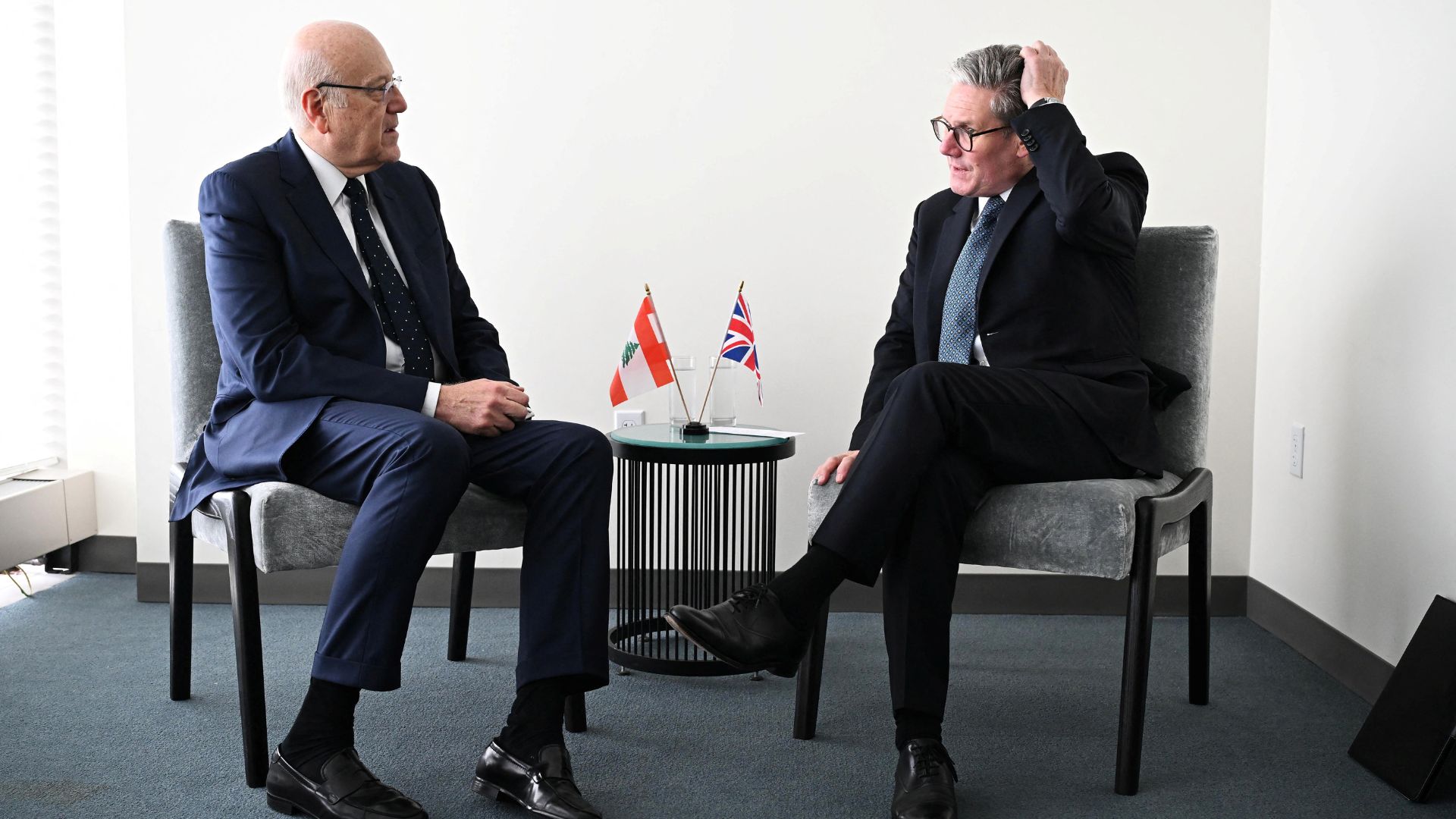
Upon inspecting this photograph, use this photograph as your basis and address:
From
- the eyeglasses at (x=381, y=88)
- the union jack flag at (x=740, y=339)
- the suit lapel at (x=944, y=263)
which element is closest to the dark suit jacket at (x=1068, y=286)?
the suit lapel at (x=944, y=263)

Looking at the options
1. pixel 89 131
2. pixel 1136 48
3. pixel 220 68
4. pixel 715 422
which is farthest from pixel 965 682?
pixel 89 131

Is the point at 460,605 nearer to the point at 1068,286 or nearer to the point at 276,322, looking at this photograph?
the point at 276,322

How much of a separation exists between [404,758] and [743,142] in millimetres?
1725

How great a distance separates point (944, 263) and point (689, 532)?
0.79 meters

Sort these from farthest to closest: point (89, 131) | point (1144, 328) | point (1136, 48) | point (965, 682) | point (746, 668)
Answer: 1. point (89, 131)
2. point (1136, 48)
3. point (965, 682)
4. point (1144, 328)
5. point (746, 668)

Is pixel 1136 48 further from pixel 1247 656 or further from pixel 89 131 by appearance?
pixel 89 131

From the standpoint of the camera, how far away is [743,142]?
2.95 m

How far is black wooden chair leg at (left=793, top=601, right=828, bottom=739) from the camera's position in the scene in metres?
2.10

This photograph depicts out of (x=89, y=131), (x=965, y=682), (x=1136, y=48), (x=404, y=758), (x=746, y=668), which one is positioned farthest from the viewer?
(x=89, y=131)

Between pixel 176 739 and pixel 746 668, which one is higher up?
pixel 746 668

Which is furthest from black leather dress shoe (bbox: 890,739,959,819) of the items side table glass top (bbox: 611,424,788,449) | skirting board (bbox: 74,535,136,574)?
skirting board (bbox: 74,535,136,574)

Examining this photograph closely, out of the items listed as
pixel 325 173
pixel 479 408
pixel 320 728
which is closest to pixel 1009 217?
pixel 479 408

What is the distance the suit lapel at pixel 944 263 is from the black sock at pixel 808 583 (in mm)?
602

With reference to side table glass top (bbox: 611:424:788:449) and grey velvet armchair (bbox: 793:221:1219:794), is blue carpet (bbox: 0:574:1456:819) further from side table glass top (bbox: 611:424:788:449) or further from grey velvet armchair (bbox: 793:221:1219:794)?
side table glass top (bbox: 611:424:788:449)
